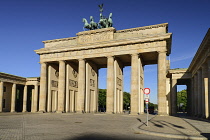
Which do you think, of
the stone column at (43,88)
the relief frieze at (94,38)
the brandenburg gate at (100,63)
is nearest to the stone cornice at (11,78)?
the stone column at (43,88)

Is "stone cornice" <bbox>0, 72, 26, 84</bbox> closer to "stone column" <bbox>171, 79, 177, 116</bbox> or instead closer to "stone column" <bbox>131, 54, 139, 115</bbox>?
"stone column" <bbox>131, 54, 139, 115</bbox>

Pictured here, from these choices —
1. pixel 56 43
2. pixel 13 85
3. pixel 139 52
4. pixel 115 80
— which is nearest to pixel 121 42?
pixel 139 52

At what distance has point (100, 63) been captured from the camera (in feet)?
178

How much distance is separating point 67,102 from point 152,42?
937 inches

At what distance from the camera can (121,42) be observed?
4378 centimetres

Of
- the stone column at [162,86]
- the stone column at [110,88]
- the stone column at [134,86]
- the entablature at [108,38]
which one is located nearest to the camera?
the stone column at [162,86]

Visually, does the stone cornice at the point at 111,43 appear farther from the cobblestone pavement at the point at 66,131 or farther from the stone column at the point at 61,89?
the cobblestone pavement at the point at 66,131

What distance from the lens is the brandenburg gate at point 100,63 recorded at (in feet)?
137

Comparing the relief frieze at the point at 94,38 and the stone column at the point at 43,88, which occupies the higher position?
the relief frieze at the point at 94,38

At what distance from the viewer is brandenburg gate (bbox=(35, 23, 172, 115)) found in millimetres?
41750

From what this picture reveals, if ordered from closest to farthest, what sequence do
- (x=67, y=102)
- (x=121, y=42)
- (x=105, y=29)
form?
(x=121, y=42) < (x=105, y=29) < (x=67, y=102)

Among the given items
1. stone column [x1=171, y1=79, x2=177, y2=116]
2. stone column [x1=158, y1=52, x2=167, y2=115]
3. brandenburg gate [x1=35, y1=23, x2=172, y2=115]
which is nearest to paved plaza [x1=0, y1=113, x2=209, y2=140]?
stone column [x1=158, y1=52, x2=167, y2=115]

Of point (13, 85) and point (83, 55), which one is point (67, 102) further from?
point (13, 85)

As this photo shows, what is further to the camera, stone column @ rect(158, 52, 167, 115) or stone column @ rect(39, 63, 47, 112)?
stone column @ rect(39, 63, 47, 112)
